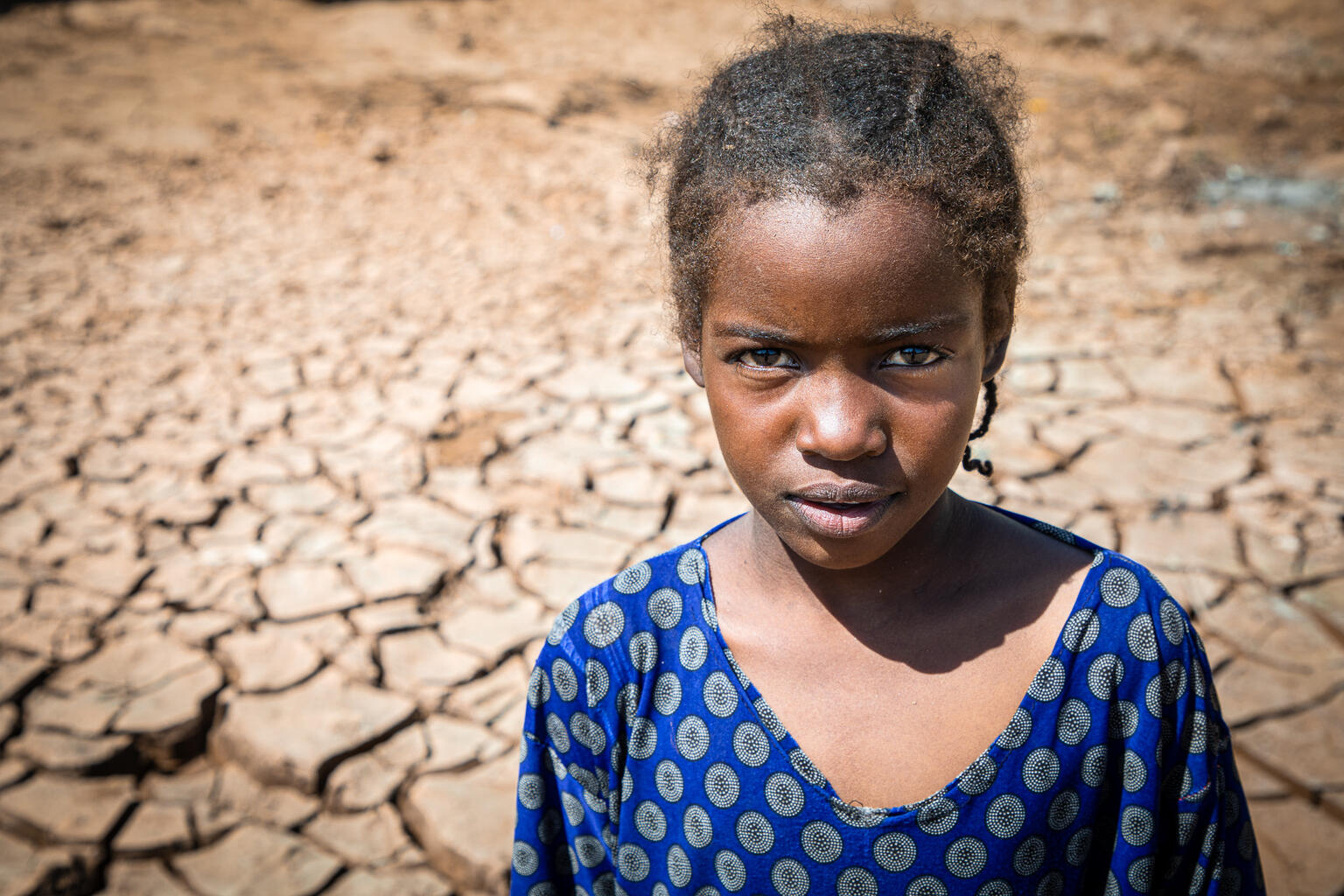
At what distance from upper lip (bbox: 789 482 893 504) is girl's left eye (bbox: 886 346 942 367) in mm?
108

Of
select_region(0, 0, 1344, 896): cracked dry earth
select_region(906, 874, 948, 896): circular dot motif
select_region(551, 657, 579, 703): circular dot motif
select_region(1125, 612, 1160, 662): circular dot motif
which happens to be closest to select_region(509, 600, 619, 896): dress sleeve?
select_region(551, 657, 579, 703): circular dot motif

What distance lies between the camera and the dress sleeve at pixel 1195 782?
0.90 metres

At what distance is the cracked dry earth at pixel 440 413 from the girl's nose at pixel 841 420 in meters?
1.07

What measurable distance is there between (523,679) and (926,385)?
176 centimetres

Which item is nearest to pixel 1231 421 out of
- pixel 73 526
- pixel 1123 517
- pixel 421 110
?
pixel 1123 517

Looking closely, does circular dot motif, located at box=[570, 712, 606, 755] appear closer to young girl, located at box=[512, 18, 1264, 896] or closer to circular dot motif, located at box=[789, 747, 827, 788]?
young girl, located at box=[512, 18, 1264, 896]

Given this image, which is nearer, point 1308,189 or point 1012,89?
point 1012,89

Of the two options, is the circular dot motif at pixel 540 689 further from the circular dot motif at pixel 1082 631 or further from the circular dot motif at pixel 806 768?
the circular dot motif at pixel 1082 631

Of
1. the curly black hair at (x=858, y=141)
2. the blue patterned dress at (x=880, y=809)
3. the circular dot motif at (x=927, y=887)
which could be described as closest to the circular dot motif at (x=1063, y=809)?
the blue patterned dress at (x=880, y=809)

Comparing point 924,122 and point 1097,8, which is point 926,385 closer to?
point 924,122

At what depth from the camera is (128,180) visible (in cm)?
513

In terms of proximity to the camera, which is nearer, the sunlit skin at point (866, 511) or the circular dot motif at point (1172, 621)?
the sunlit skin at point (866, 511)

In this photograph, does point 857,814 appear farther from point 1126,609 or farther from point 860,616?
point 1126,609

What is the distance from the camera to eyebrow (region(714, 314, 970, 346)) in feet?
2.62
